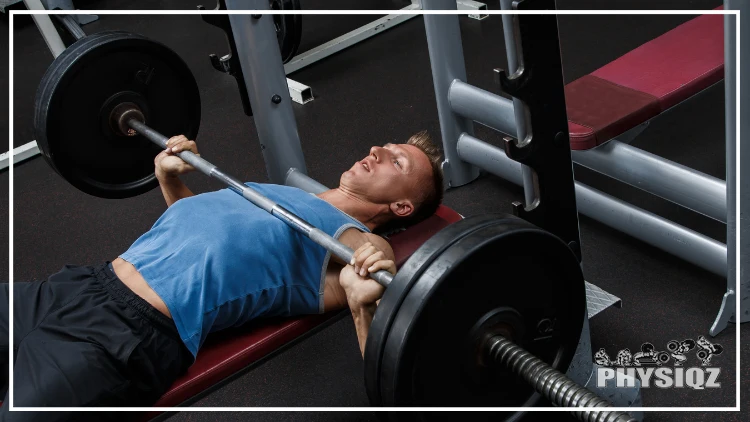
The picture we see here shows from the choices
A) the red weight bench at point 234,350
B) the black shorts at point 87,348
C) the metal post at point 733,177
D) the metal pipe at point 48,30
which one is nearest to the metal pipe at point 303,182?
the red weight bench at point 234,350

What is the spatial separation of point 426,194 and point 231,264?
488 millimetres

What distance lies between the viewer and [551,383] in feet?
4.43

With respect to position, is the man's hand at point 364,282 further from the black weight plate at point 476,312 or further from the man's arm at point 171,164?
the man's arm at point 171,164

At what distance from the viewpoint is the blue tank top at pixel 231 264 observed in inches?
65.5

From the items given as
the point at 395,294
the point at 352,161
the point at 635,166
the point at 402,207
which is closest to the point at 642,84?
the point at 635,166

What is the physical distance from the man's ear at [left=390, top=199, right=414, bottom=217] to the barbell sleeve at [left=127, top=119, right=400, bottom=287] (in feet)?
0.91

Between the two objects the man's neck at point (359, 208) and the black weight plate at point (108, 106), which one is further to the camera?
the black weight plate at point (108, 106)

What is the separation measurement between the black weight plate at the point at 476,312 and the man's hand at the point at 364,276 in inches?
6.2

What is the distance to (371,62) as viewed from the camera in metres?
3.91

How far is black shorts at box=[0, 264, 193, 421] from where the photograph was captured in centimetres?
153

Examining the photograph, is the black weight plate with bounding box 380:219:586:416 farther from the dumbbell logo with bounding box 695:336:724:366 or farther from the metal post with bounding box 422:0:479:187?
the metal post with bounding box 422:0:479:187

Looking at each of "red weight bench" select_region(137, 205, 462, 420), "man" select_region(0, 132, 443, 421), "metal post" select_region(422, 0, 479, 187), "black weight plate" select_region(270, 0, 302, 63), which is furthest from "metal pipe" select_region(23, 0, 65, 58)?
"red weight bench" select_region(137, 205, 462, 420)

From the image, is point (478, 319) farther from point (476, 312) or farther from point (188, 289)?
point (188, 289)

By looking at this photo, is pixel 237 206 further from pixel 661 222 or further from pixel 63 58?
pixel 661 222
